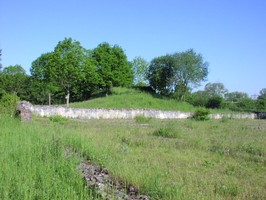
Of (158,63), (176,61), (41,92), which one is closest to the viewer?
(176,61)

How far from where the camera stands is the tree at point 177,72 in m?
54.8

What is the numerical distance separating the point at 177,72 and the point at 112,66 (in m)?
11.0

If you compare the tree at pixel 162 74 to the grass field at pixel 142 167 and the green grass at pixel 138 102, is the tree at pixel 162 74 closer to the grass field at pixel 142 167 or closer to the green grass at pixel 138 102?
the green grass at pixel 138 102

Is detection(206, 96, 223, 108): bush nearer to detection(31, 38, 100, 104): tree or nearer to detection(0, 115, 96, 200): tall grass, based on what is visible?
detection(31, 38, 100, 104): tree

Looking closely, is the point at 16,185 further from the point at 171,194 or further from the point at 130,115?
the point at 130,115

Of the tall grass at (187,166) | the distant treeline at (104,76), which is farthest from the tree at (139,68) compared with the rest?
the tall grass at (187,166)

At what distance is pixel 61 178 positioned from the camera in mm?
7570

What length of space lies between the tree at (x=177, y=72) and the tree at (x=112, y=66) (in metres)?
4.79

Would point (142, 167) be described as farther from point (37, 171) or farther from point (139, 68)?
point (139, 68)

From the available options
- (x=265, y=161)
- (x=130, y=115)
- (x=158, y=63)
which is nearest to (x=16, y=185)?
(x=265, y=161)

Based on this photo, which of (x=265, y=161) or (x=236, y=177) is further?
(x=265, y=161)

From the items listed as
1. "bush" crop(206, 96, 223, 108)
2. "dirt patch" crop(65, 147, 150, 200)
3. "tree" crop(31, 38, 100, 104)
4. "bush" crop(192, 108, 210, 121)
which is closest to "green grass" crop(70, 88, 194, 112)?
"tree" crop(31, 38, 100, 104)

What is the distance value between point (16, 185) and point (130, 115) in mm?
30592

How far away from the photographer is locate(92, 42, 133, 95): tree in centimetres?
5775
